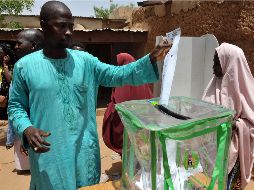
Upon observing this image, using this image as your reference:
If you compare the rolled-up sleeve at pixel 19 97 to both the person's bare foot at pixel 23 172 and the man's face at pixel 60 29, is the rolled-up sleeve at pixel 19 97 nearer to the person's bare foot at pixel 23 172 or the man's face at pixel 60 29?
the man's face at pixel 60 29

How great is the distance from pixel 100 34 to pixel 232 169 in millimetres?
4931

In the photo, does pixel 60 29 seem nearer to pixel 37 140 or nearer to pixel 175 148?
pixel 37 140

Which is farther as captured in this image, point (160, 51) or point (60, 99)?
point (60, 99)

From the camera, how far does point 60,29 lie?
5.60 ft

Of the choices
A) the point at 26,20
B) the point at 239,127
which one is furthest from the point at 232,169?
the point at 26,20

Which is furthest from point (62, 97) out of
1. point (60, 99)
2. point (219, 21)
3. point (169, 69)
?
point (219, 21)

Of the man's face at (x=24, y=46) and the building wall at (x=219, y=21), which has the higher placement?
the building wall at (x=219, y=21)

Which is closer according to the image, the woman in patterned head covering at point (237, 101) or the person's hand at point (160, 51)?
the person's hand at point (160, 51)

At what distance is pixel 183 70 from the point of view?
3.94 m

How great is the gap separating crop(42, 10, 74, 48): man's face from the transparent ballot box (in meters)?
0.57

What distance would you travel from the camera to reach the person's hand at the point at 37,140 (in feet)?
4.66

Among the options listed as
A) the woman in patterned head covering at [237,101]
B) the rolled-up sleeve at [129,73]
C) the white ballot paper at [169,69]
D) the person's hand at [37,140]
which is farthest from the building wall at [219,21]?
the person's hand at [37,140]

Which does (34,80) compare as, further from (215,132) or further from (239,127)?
(239,127)

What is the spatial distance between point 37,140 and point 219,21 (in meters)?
3.64
